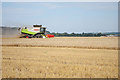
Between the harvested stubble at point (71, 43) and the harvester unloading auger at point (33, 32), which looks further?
the harvester unloading auger at point (33, 32)

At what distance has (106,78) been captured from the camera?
5.93 m

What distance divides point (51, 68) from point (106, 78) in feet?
7.14

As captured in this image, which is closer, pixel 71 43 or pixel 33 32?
pixel 71 43

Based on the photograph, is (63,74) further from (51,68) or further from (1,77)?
(1,77)

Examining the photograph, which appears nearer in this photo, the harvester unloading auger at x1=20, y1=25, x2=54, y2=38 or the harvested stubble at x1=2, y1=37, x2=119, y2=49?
the harvested stubble at x1=2, y1=37, x2=119, y2=49

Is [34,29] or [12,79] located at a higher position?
[34,29]

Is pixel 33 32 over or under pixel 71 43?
over

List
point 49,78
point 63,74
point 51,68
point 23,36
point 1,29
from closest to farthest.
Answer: point 49,78, point 63,74, point 51,68, point 23,36, point 1,29

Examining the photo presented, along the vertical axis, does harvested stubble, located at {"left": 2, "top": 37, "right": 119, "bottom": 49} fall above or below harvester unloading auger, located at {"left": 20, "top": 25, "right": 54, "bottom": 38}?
below

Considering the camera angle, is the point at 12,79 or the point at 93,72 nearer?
the point at 12,79

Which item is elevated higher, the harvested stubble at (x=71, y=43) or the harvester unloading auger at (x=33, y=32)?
the harvester unloading auger at (x=33, y=32)

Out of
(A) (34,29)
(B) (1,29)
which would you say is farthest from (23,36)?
(B) (1,29)

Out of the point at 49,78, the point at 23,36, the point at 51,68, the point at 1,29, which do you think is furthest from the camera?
the point at 1,29

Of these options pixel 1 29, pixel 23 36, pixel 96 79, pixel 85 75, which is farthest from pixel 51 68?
pixel 1 29
